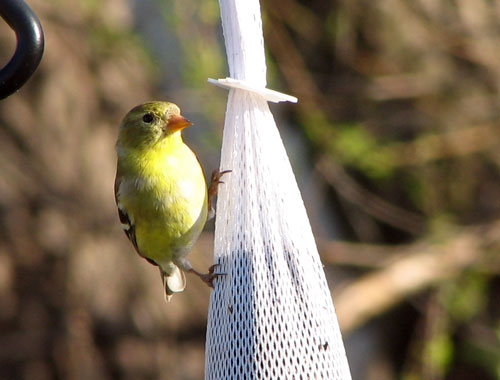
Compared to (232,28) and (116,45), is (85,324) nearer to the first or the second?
A: (116,45)

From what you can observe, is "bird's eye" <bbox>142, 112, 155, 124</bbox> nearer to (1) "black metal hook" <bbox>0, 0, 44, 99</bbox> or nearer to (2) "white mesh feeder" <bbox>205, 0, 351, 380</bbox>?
(2) "white mesh feeder" <bbox>205, 0, 351, 380</bbox>

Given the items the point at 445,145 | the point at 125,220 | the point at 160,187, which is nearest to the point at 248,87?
the point at 160,187

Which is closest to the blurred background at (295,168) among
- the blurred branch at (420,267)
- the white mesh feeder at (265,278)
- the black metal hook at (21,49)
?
the blurred branch at (420,267)

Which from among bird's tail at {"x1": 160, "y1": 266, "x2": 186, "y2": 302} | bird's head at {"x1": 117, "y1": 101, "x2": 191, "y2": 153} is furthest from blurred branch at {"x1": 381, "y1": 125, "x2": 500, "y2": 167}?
bird's head at {"x1": 117, "y1": 101, "x2": 191, "y2": 153}

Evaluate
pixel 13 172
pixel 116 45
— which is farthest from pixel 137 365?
pixel 116 45

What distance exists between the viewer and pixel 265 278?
2.47 m

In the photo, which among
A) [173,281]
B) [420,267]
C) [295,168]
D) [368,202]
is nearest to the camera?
[173,281]

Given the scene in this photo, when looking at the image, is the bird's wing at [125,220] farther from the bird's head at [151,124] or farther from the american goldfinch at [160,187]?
the bird's head at [151,124]

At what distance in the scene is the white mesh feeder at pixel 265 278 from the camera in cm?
242

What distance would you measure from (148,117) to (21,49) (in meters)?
1.04

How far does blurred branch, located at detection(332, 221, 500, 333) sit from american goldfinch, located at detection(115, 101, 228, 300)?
Answer: 2.79 metres

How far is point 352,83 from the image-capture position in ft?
19.4

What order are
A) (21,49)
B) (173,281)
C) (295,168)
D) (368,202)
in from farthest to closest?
(295,168)
(368,202)
(173,281)
(21,49)

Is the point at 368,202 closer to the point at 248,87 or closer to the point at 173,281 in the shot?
the point at 173,281
